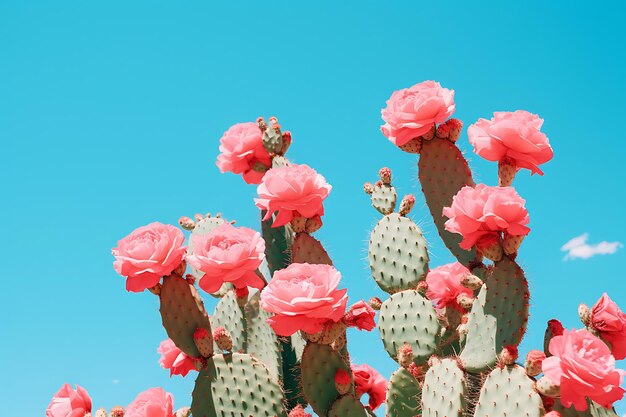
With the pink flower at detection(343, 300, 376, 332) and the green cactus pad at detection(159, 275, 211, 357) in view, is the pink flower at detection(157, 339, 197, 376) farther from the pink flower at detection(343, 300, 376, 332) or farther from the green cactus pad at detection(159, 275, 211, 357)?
the pink flower at detection(343, 300, 376, 332)

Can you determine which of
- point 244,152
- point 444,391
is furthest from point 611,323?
point 244,152

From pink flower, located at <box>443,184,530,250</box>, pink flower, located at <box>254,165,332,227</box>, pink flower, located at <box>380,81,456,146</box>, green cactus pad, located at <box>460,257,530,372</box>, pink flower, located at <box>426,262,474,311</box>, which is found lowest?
green cactus pad, located at <box>460,257,530,372</box>

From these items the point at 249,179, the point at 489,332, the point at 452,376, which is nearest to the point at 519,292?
the point at 489,332

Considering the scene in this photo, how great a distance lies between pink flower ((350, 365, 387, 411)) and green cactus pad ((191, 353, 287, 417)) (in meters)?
0.71

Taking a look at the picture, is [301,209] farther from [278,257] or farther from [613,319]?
[613,319]

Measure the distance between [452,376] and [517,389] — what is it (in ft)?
0.82

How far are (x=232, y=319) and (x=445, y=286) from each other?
925mm

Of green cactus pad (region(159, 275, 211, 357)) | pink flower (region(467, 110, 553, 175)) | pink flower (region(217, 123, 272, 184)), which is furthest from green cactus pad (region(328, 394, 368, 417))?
pink flower (region(217, 123, 272, 184))

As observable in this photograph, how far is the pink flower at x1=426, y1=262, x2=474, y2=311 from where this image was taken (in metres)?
3.34

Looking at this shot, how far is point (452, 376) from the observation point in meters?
2.59

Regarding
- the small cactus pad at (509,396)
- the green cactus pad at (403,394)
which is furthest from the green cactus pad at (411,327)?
the small cactus pad at (509,396)

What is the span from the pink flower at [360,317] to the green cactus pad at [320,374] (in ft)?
0.40

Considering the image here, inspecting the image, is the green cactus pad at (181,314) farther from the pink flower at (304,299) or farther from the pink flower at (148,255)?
the pink flower at (304,299)

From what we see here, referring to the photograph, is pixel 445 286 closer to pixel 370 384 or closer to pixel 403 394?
pixel 370 384
